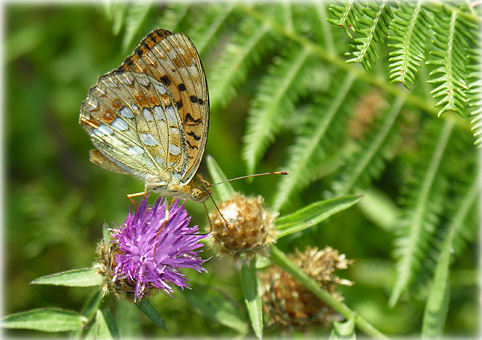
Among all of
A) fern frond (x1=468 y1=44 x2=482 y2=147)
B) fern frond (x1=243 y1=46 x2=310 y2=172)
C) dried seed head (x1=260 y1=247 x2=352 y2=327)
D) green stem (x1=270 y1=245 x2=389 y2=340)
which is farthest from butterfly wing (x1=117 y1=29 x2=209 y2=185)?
fern frond (x1=468 y1=44 x2=482 y2=147)

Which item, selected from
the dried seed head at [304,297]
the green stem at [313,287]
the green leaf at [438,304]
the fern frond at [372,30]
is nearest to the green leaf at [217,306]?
the dried seed head at [304,297]

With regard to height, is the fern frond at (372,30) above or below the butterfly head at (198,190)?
above

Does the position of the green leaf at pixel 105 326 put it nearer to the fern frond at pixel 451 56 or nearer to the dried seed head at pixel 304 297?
the dried seed head at pixel 304 297

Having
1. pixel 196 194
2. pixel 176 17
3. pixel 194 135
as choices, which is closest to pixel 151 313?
pixel 196 194

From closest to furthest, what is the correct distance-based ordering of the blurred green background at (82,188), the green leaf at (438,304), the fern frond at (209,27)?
the green leaf at (438,304)
the fern frond at (209,27)
the blurred green background at (82,188)

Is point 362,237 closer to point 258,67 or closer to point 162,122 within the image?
point 258,67

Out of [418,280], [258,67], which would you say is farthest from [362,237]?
[258,67]

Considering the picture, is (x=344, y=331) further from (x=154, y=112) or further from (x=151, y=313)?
(x=154, y=112)
